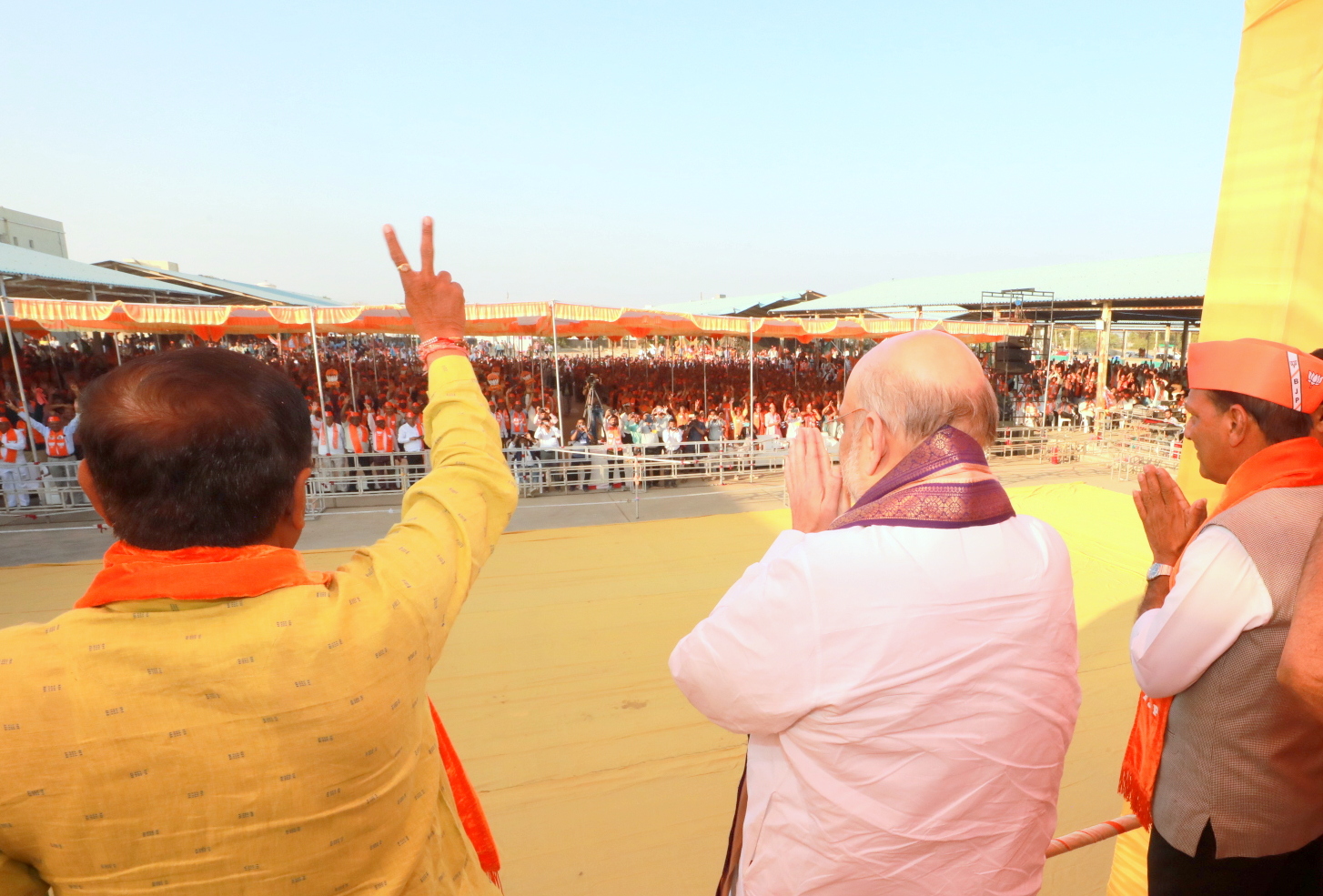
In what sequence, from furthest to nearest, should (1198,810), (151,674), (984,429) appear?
1. (1198,810)
2. (984,429)
3. (151,674)

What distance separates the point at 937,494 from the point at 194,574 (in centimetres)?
119

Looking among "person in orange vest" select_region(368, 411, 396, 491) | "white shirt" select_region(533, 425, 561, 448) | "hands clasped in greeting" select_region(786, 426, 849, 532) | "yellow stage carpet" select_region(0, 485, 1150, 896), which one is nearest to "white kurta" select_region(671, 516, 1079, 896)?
"hands clasped in greeting" select_region(786, 426, 849, 532)

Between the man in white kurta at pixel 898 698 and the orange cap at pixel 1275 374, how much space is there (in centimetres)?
106

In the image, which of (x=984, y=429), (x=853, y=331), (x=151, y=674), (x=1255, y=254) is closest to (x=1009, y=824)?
(x=984, y=429)

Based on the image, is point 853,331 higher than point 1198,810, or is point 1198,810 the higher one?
point 853,331

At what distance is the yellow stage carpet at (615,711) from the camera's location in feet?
9.64

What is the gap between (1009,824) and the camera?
48.8 inches

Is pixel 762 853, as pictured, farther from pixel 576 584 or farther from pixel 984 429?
pixel 576 584

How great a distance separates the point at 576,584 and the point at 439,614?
206 inches

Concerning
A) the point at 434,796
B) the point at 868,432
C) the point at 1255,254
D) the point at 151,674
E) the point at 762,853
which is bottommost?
the point at 762,853

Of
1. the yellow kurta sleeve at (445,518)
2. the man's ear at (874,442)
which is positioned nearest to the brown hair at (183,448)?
the yellow kurta sleeve at (445,518)

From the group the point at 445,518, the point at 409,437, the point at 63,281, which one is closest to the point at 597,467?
the point at 409,437

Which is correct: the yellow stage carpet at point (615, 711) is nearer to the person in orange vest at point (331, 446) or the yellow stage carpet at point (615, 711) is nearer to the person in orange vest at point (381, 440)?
the person in orange vest at point (331, 446)

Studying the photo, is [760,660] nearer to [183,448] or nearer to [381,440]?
[183,448]
